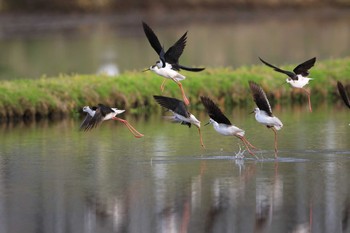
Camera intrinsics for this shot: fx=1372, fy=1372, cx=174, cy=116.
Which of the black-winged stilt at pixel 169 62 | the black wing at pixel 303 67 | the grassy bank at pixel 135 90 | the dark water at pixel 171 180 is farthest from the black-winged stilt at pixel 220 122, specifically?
the grassy bank at pixel 135 90

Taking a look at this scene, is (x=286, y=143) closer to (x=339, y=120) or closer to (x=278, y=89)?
(x=339, y=120)

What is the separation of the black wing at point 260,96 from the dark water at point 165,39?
15.6 metres

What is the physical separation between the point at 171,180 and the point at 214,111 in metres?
1.28

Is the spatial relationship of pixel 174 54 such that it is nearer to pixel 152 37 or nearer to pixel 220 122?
pixel 152 37

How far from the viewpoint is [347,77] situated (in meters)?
24.9

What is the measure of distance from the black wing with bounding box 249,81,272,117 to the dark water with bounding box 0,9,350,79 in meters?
15.6

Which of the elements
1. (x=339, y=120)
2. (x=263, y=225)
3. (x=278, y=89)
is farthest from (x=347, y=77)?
(x=263, y=225)

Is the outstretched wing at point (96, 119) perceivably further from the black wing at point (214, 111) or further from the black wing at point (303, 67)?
the black wing at point (303, 67)

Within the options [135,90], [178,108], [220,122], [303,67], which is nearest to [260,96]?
[220,122]

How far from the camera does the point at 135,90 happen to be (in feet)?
76.1

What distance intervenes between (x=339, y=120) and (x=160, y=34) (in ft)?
77.5

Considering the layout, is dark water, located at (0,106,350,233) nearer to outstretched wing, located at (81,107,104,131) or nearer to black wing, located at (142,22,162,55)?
outstretched wing, located at (81,107,104,131)

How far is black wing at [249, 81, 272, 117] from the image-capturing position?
16.8m

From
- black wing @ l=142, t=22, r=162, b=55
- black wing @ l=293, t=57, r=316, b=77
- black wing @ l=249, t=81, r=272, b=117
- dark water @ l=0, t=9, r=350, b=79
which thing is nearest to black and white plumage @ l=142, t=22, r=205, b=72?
black wing @ l=142, t=22, r=162, b=55
